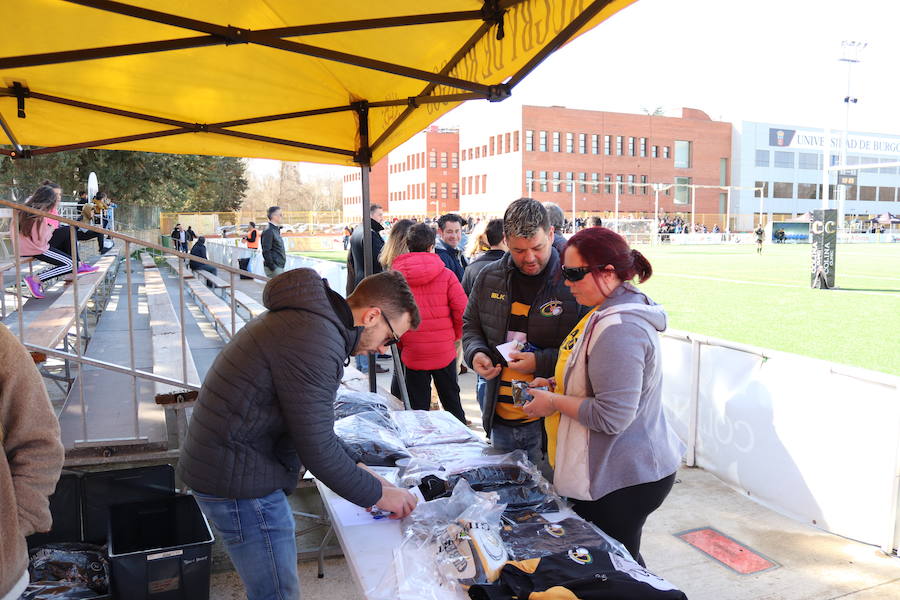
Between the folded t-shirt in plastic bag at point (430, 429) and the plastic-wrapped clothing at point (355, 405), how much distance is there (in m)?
0.12

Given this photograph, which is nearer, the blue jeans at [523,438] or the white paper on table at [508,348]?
the white paper on table at [508,348]

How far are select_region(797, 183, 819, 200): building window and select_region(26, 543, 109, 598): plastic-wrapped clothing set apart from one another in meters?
88.2

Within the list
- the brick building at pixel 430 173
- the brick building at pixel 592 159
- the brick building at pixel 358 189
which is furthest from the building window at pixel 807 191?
the brick building at pixel 358 189

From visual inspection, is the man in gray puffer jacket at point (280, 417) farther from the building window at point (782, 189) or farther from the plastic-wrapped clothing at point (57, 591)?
the building window at point (782, 189)

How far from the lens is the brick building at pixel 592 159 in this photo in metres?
66.9

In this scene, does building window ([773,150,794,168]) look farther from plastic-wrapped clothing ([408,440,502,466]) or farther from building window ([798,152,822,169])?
plastic-wrapped clothing ([408,440,502,466])

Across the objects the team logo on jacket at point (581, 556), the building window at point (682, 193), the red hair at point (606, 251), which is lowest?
the team logo on jacket at point (581, 556)

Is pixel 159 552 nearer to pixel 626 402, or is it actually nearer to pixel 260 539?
pixel 260 539

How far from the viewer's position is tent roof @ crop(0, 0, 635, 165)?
9.64 feet

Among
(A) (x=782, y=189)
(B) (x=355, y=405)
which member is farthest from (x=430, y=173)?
(B) (x=355, y=405)

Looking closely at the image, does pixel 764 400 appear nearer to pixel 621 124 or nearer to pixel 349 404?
pixel 349 404

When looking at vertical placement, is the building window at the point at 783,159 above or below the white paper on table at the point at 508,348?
above

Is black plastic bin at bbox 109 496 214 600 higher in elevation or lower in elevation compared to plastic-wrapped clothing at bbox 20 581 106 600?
higher

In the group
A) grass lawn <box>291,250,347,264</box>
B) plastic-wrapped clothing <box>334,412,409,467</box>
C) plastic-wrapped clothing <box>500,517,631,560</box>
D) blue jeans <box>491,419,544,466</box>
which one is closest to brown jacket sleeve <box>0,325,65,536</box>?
plastic-wrapped clothing <box>334,412,409,467</box>
